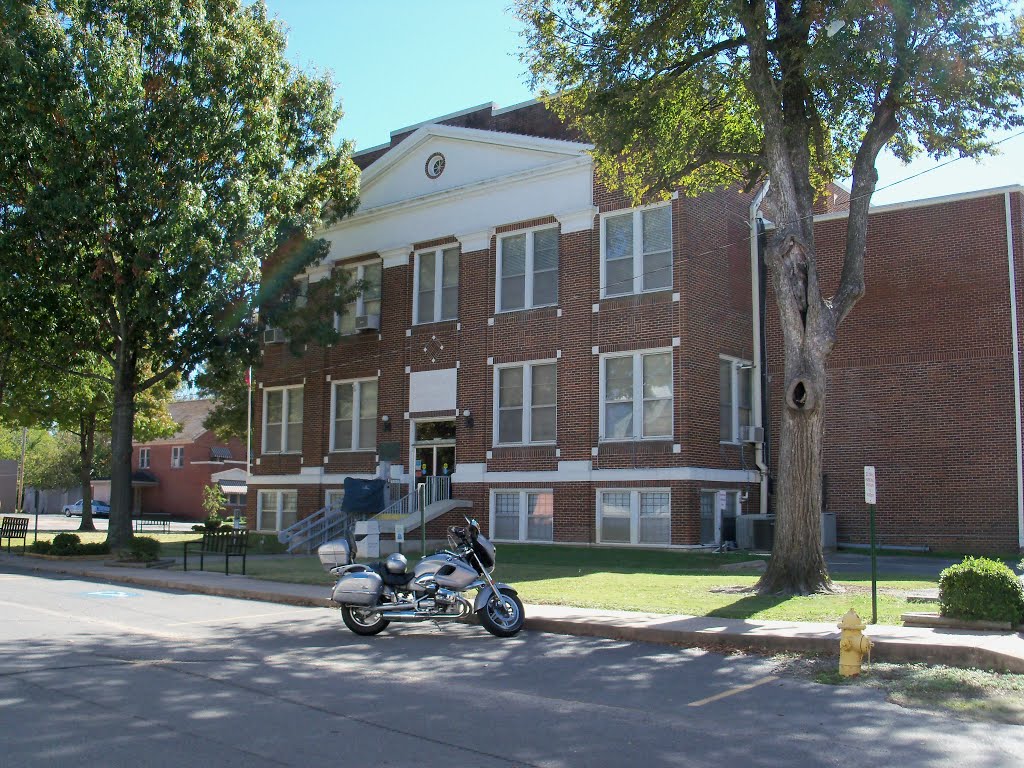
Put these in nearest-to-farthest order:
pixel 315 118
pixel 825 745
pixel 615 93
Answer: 1. pixel 825 745
2. pixel 615 93
3. pixel 315 118

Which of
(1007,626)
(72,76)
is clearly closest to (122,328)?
(72,76)

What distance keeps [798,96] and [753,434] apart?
11.5 m

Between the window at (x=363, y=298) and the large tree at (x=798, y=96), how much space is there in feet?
45.0

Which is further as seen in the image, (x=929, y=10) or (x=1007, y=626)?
(x=929, y=10)

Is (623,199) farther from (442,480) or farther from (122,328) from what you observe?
(122,328)

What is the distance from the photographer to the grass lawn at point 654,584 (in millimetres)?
13078

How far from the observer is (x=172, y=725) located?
7047 mm

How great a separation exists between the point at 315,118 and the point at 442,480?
35.6 ft

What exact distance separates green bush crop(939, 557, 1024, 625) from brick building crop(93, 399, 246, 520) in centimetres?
5822

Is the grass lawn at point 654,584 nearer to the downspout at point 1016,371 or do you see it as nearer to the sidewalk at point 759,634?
the sidewalk at point 759,634

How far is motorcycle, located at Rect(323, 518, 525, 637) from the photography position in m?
11.6

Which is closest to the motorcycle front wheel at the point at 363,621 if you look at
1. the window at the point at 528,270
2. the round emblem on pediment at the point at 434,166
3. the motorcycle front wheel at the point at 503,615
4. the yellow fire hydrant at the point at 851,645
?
the motorcycle front wheel at the point at 503,615

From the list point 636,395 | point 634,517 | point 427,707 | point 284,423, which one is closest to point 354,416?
point 284,423

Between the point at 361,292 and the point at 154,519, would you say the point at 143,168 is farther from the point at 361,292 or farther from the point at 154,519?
the point at 154,519
